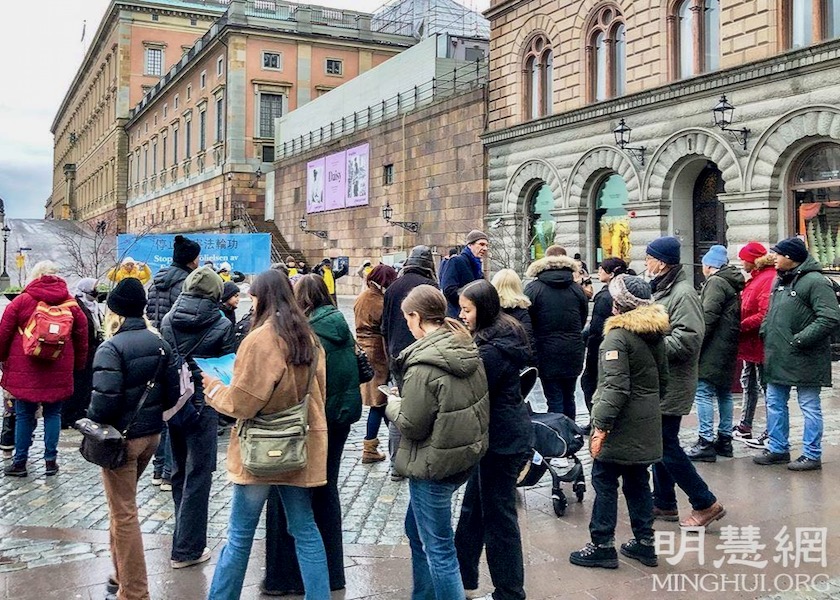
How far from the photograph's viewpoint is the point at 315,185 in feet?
130

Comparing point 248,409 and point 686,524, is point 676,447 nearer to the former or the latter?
point 686,524

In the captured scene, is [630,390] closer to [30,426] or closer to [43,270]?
[43,270]

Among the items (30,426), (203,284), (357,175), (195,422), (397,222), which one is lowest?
(30,426)

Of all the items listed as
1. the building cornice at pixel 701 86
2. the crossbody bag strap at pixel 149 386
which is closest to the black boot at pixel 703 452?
the crossbody bag strap at pixel 149 386

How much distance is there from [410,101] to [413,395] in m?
29.1

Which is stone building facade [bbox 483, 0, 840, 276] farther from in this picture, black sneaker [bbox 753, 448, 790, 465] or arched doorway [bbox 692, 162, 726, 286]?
black sneaker [bbox 753, 448, 790, 465]

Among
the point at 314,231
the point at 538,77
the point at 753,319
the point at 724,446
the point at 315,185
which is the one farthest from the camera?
the point at 315,185

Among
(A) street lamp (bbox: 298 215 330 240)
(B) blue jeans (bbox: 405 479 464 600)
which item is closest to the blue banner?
(A) street lamp (bbox: 298 215 330 240)

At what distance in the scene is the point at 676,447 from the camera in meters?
Answer: 5.41

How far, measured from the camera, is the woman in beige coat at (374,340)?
24.3ft

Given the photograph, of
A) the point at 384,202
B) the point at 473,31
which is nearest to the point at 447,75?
the point at 384,202

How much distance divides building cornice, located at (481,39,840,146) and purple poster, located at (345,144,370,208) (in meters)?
11.3

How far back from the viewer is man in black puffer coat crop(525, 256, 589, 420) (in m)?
7.06

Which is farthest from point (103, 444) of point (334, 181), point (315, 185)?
point (315, 185)
